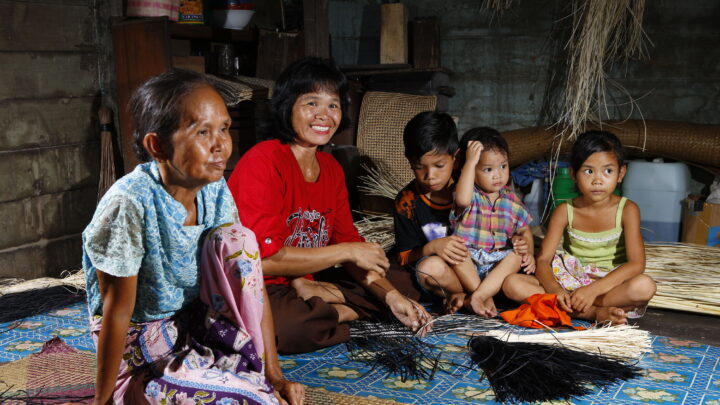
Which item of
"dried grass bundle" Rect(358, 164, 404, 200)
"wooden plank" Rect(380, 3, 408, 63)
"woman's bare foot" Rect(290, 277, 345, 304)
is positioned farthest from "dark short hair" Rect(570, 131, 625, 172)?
"wooden plank" Rect(380, 3, 408, 63)

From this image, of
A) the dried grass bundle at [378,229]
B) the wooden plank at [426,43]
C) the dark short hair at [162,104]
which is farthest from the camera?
the wooden plank at [426,43]

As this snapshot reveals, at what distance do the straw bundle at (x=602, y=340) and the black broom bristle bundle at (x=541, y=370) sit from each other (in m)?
0.07

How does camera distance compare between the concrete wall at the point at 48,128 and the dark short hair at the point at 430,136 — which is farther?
the concrete wall at the point at 48,128

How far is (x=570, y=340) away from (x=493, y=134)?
0.94m

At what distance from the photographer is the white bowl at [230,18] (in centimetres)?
427

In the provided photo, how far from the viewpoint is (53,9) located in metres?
3.77

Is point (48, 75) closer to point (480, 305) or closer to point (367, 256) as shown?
point (367, 256)

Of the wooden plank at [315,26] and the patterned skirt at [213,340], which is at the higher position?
the wooden plank at [315,26]

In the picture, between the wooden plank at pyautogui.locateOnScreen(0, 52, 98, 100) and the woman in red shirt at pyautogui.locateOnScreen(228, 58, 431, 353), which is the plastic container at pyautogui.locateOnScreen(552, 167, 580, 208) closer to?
A: the woman in red shirt at pyautogui.locateOnScreen(228, 58, 431, 353)

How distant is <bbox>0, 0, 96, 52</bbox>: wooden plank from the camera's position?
355 centimetres

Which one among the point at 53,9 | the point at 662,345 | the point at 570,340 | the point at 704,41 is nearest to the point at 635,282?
the point at 662,345

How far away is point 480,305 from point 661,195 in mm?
2278

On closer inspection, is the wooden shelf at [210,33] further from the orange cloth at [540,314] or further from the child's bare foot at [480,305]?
the orange cloth at [540,314]

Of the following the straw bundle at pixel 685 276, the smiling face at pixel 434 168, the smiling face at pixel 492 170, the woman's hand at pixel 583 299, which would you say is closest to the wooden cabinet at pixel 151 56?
the smiling face at pixel 434 168
